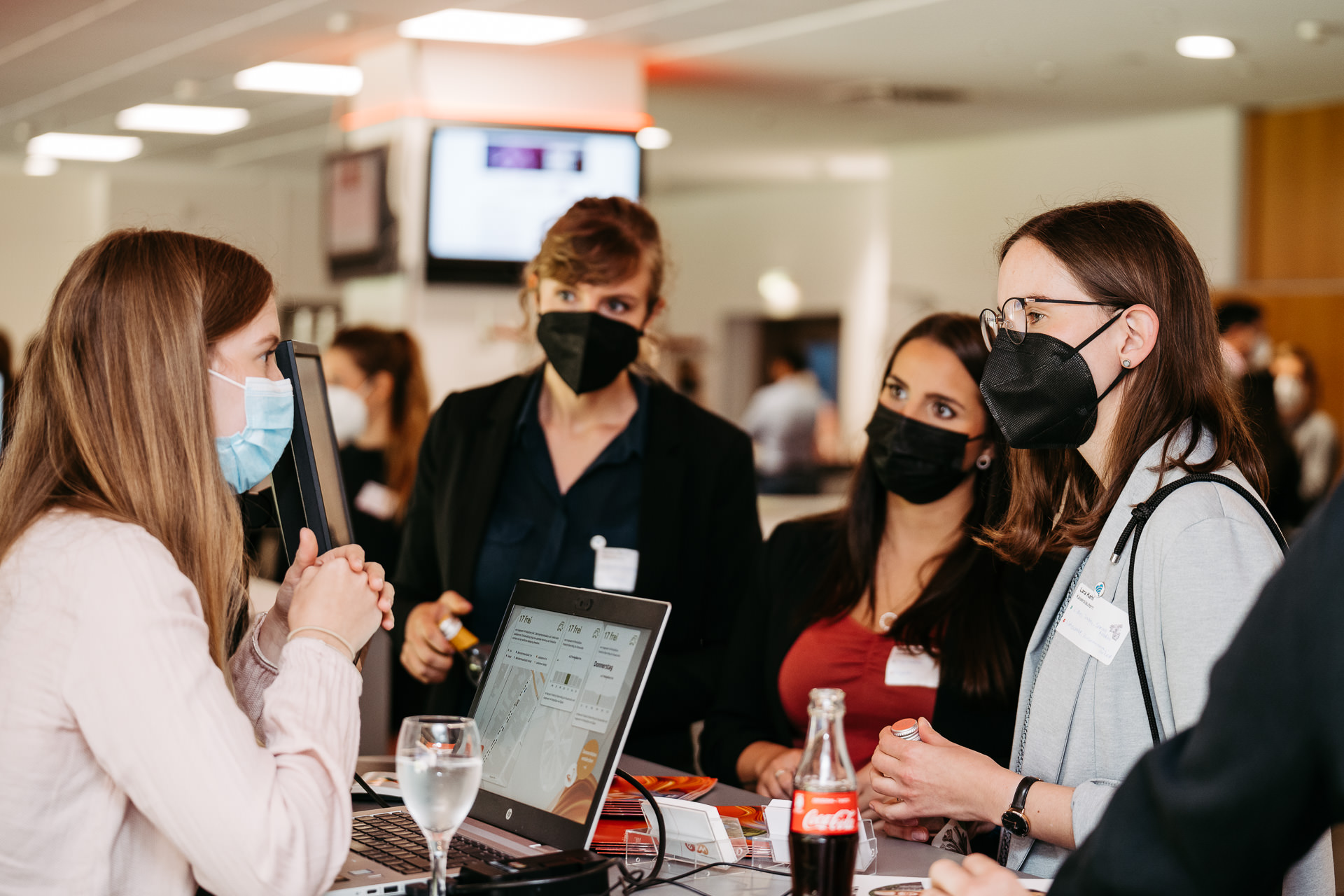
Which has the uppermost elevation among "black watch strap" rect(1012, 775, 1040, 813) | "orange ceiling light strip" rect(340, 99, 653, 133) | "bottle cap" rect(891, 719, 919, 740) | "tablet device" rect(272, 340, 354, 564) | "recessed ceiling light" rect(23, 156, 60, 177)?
"recessed ceiling light" rect(23, 156, 60, 177)

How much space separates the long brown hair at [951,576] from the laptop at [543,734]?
2.43 feet

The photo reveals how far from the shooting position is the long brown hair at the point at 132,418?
4.39ft

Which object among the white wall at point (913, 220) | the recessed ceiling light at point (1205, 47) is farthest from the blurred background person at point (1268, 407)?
the recessed ceiling light at point (1205, 47)

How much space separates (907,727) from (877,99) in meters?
6.58

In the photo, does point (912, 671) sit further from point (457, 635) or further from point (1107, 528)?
point (457, 635)

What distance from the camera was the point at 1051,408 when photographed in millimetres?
1682

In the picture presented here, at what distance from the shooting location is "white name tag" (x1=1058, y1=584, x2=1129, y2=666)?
154 centimetres

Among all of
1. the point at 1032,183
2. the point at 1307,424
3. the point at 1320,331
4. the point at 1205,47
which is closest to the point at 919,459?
the point at 1205,47

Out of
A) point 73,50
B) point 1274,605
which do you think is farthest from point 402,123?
point 1274,605

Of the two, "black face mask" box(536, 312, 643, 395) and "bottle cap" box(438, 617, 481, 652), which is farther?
"black face mask" box(536, 312, 643, 395)

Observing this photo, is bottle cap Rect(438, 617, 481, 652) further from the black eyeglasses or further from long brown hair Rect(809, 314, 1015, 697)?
the black eyeglasses

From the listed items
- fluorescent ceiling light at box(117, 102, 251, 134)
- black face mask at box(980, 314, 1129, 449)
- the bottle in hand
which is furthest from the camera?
fluorescent ceiling light at box(117, 102, 251, 134)

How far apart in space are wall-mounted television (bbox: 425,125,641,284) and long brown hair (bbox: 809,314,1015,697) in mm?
3800

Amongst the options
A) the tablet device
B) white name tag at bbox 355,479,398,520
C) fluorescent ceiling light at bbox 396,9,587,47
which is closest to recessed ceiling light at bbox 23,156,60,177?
fluorescent ceiling light at bbox 396,9,587,47
